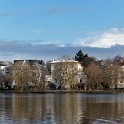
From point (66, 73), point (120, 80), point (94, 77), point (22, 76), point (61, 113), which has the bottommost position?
point (61, 113)

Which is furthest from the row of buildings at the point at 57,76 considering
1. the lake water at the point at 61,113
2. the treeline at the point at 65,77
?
the lake water at the point at 61,113

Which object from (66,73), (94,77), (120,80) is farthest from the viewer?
(120,80)

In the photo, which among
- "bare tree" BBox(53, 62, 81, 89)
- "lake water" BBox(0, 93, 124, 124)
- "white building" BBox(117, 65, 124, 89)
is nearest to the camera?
"lake water" BBox(0, 93, 124, 124)

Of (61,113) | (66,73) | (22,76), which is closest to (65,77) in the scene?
(66,73)

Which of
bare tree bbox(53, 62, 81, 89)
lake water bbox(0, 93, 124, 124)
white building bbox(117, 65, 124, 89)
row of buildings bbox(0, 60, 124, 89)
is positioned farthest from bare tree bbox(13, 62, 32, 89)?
lake water bbox(0, 93, 124, 124)

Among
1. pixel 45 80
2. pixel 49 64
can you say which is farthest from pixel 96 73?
pixel 49 64

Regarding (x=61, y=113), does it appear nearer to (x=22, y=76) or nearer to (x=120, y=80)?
(x=22, y=76)

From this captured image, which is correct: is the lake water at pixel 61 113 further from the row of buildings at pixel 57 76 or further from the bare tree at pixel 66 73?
the row of buildings at pixel 57 76

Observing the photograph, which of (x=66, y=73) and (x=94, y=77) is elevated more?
(x=66, y=73)

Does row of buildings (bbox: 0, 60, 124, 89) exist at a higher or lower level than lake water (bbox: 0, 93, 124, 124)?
higher

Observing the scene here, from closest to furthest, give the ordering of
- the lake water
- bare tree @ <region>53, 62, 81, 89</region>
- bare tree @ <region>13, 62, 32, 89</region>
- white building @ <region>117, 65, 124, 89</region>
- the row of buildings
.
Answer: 1. the lake water
2. bare tree @ <region>13, 62, 32, 89</region>
3. the row of buildings
4. bare tree @ <region>53, 62, 81, 89</region>
5. white building @ <region>117, 65, 124, 89</region>

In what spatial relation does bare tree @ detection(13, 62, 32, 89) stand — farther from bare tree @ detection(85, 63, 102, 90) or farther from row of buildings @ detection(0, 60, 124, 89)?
bare tree @ detection(85, 63, 102, 90)

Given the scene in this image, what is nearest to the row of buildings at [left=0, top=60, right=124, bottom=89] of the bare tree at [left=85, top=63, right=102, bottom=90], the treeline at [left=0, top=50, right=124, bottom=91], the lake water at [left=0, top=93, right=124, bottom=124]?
the treeline at [left=0, top=50, right=124, bottom=91]

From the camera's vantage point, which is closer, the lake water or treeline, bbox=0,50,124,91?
the lake water
